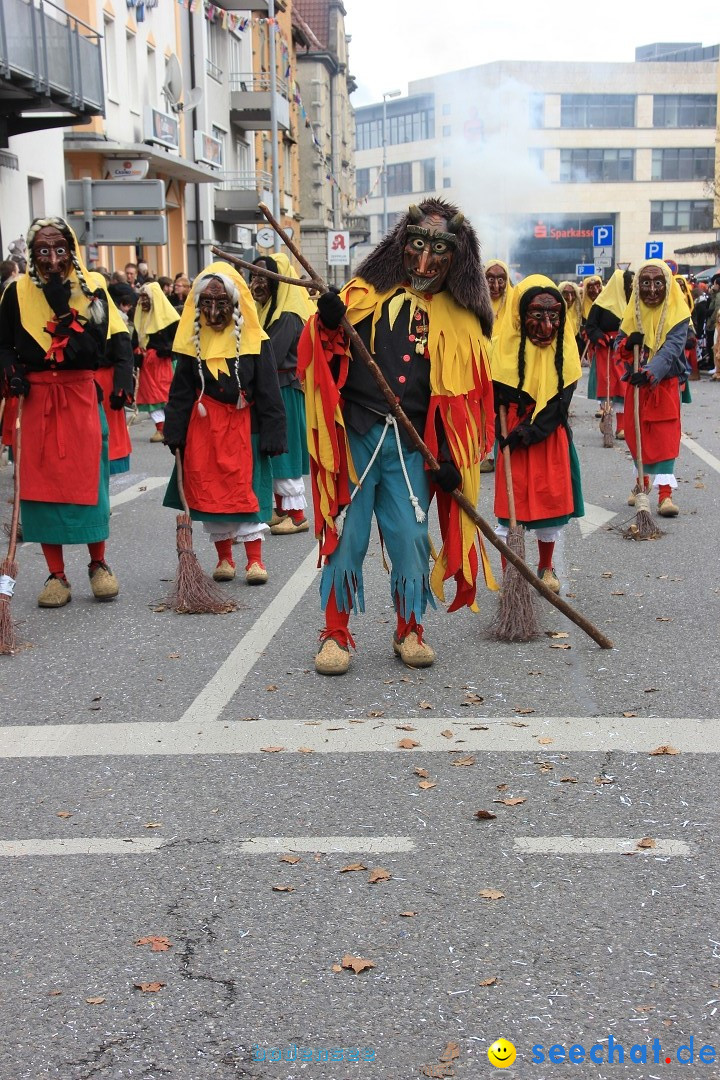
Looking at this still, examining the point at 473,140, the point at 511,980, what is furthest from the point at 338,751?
the point at 473,140

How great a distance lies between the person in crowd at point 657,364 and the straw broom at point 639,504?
0.06 meters

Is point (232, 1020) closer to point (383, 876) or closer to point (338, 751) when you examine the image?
Result: point (383, 876)

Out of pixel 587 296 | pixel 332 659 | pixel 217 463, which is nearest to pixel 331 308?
pixel 332 659

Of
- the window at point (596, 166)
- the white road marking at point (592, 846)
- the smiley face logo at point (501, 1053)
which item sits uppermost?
the window at point (596, 166)

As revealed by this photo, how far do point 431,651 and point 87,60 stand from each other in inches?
671

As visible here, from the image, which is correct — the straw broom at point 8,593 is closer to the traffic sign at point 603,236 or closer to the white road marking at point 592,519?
the white road marking at point 592,519

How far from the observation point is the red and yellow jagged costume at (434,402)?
5.71m

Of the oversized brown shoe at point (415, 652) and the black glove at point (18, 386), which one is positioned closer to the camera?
the oversized brown shoe at point (415, 652)

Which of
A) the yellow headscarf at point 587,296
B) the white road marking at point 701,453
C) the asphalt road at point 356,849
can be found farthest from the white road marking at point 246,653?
the yellow headscarf at point 587,296

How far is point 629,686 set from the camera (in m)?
5.79

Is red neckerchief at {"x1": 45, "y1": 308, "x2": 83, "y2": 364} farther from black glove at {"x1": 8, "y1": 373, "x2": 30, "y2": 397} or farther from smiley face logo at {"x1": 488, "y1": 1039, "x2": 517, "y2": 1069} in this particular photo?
smiley face logo at {"x1": 488, "y1": 1039, "x2": 517, "y2": 1069}

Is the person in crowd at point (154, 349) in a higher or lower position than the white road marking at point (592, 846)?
higher

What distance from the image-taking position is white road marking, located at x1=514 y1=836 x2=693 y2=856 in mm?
4035

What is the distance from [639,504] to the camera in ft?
31.3
